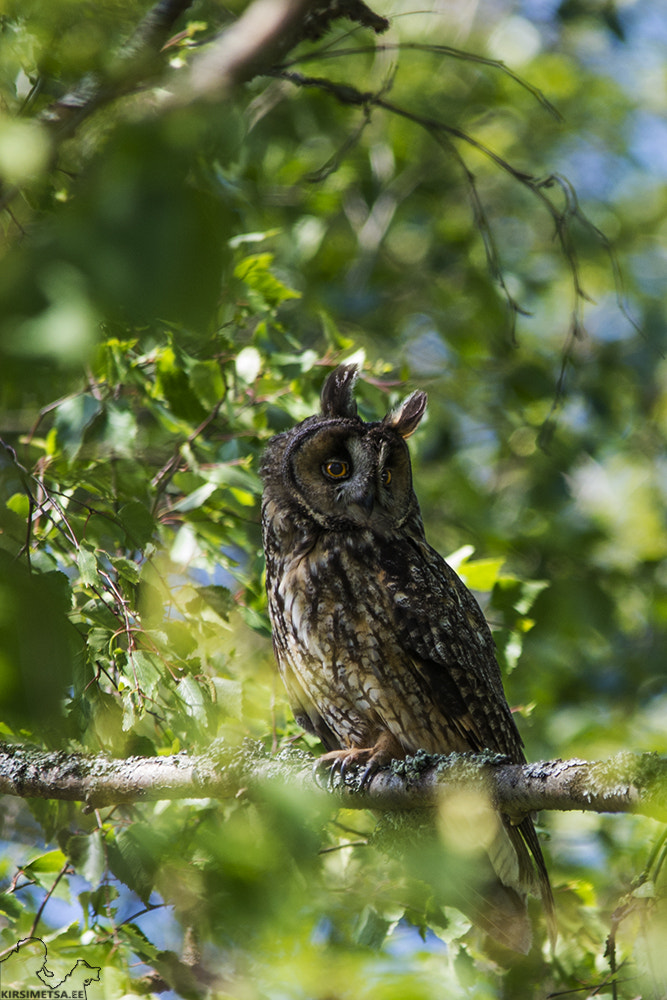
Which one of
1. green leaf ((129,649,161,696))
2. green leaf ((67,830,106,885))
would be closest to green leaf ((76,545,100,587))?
green leaf ((129,649,161,696))

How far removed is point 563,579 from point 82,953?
3.16 metres

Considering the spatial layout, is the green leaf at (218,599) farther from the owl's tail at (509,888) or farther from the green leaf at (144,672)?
the owl's tail at (509,888)

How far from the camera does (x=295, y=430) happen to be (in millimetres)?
3035

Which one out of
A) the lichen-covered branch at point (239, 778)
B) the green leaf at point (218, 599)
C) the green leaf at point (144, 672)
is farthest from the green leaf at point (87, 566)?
the green leaf at point (218, 599)

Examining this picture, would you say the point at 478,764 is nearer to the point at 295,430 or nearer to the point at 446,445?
the point at 295,430

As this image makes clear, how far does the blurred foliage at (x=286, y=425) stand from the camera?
817 mm

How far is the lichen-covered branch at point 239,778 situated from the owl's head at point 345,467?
821mm

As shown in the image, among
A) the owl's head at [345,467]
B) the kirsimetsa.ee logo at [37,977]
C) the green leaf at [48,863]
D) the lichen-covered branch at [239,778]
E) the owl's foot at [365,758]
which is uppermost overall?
the owl's head at [345,467]

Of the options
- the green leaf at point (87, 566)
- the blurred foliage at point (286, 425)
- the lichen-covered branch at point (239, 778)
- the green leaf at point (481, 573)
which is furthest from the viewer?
the green leaf at point (481, 573)

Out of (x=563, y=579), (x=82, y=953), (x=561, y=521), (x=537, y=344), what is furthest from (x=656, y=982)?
(x=537, y=344)

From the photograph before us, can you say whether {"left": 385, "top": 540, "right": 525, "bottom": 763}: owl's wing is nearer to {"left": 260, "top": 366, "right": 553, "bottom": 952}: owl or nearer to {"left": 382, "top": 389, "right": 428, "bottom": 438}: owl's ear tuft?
{"left": 260, "top": 366, "right": 553, "bottom": 952}: owl

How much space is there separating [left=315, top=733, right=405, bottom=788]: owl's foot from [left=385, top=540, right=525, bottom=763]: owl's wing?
188mm

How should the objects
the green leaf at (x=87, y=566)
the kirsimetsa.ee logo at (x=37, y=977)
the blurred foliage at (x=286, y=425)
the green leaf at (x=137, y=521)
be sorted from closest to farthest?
the blurred foliage at (x=286, y=425) → the green leaf at (x=87, y=566) → the kirsimetsa.ee logo at (x=37, y=977) → the green leaf at (x=137, y=521)

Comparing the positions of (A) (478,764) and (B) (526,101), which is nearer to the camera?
(A) (478,764)
